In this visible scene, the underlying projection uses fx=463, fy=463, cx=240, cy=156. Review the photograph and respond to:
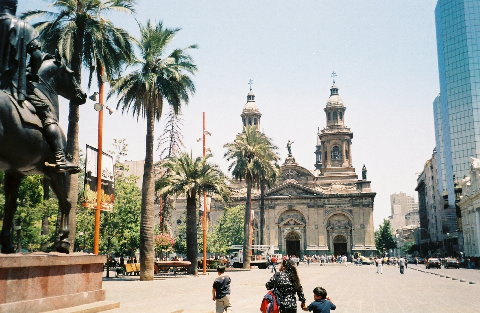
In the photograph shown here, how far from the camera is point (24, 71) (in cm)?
703

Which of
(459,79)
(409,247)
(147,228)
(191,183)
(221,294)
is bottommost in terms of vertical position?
(409,247)

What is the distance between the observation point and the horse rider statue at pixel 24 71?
22.7ft

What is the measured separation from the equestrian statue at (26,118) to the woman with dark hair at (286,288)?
3560mm

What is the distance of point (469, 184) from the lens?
58.7 meters

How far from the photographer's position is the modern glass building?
280 ft

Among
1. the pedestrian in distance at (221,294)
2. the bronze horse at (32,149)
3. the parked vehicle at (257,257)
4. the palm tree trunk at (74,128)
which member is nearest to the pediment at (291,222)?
the parked vehicle at (257,257)

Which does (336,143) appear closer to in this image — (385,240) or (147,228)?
(385,240)

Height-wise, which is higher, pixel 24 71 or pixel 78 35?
pixel 78 35

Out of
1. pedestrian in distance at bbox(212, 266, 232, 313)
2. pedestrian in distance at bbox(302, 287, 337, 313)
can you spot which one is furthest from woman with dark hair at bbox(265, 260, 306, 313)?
pedestrian in distance at bbox(212, 266, 232, 313)

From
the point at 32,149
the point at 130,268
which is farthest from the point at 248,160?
the point at 32,149

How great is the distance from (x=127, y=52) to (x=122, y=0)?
230 cm

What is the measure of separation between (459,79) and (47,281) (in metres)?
93.0

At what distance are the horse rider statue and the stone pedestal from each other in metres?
1.55

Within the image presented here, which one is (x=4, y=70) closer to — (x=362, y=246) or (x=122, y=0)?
(x=122, y=0)
